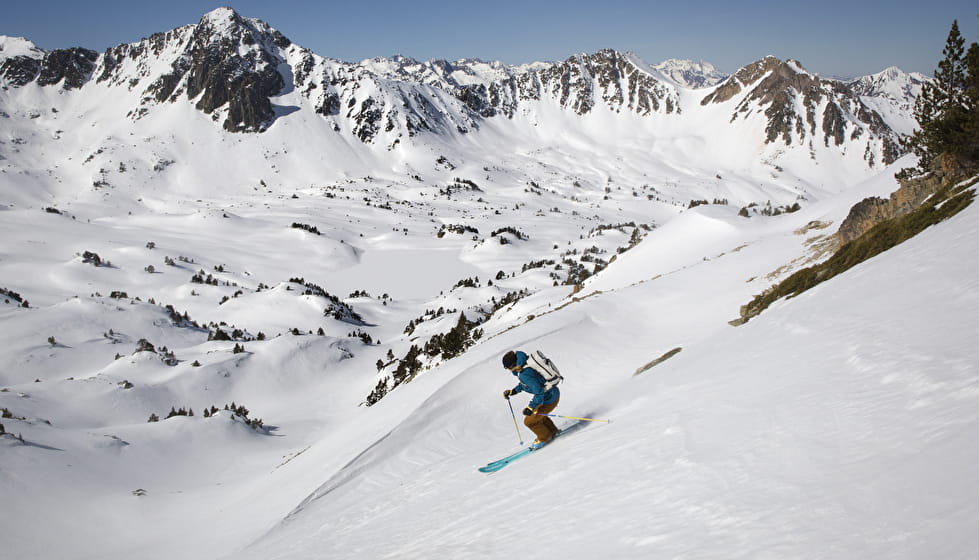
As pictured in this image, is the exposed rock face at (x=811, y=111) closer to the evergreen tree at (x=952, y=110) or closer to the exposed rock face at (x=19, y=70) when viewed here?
the evergreen tree at (x=952, y=110)

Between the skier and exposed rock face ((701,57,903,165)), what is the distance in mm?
181597

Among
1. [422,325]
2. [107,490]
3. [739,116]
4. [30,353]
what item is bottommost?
[107,490]

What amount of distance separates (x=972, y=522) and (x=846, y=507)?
27.4 inches

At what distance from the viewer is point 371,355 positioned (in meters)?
29.3

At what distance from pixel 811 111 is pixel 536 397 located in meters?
193

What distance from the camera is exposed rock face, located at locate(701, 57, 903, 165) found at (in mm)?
156125

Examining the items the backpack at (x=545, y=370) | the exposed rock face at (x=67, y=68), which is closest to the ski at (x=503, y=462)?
the backpack at (x=545, y=370)

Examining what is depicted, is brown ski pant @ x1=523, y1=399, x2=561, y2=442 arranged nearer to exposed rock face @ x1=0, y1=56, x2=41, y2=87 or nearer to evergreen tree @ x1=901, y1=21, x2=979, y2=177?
evergreen tree @ x1=901, y1=21, x2=979, y2=177

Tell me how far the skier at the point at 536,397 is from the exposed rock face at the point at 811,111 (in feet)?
596

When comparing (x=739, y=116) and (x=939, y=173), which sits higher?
(x=739, y=116)

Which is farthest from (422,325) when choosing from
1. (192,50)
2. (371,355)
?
(192,50)

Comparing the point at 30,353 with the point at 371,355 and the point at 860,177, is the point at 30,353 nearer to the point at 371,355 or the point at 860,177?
the point at 371,355

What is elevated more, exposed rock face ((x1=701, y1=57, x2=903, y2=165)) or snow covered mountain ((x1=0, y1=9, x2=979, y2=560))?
exposed rock face ((x1=701, y1=57, x2=903, y2=165))

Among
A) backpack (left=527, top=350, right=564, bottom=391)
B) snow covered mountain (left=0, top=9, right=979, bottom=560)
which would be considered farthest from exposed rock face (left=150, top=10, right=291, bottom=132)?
backpack (left=527, top=350, right=564, bottom=391)
